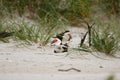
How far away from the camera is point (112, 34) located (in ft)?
15.4

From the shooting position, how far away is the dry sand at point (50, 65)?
333 centimetres

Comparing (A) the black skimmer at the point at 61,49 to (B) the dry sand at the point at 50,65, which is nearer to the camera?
(B) the dry sand at the point at 50,65

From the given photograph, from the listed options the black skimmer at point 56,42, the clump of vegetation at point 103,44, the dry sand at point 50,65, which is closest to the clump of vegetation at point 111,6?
the black skimmer at point 56,42

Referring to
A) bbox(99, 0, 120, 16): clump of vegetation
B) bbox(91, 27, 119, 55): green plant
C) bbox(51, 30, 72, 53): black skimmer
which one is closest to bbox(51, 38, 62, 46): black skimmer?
bbox(51, 30, 72, 53): black skimmer

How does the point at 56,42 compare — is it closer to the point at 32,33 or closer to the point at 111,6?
the point at 32,33

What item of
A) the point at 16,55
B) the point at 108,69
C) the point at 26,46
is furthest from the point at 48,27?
the point at 108,69

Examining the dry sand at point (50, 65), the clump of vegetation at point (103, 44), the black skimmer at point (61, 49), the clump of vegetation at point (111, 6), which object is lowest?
the dry sand at point (50, 65)

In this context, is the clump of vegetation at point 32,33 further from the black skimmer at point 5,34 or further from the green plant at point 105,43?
the green plant at point 105,43

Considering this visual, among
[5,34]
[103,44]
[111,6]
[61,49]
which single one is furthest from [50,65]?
[111,6]

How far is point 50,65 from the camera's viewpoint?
3.73 m

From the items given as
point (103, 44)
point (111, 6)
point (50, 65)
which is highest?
point (111, 6)

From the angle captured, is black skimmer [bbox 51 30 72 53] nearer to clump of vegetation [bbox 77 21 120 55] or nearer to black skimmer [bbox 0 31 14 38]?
clump of vegetation [bbox 77 21 120 55]

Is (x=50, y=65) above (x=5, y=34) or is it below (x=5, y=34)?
below

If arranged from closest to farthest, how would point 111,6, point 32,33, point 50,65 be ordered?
1. point 50,65
2. point 32,33
3. point 111,6
